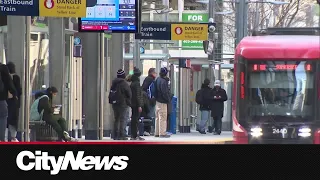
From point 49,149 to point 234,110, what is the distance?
14360mm

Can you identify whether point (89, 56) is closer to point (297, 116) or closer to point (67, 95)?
point (67, 95)

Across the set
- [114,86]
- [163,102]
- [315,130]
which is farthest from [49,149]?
[163,102]

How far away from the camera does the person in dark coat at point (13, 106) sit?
56.5 feet

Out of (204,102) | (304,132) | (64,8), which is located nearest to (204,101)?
(204,102)

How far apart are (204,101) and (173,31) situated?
154 inches

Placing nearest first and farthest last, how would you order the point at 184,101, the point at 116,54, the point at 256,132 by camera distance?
the point at 256,132 → the point at 116,54 → the point at 184,101

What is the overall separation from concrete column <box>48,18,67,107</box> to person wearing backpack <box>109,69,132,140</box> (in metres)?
1.20

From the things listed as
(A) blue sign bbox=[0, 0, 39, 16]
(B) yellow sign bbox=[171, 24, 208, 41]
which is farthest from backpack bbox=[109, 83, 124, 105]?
(B) yellow sign bbox=[171, 24, 208, 41]

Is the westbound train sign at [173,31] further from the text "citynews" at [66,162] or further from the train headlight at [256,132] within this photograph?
the text "citynews" at [66,162]

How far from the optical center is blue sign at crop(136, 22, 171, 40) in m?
29.5

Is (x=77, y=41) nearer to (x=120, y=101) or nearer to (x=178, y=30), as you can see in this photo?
(x=178, y=30)

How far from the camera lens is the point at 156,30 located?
29.9 m

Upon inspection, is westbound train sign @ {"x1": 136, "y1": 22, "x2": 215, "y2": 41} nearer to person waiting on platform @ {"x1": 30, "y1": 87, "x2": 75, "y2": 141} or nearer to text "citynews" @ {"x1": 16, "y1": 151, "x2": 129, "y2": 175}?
person waiting on platform @ {"x1": 30, "y1": 87, "x2": 75, "y2": 141}

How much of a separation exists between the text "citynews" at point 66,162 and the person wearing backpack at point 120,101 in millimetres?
15940
